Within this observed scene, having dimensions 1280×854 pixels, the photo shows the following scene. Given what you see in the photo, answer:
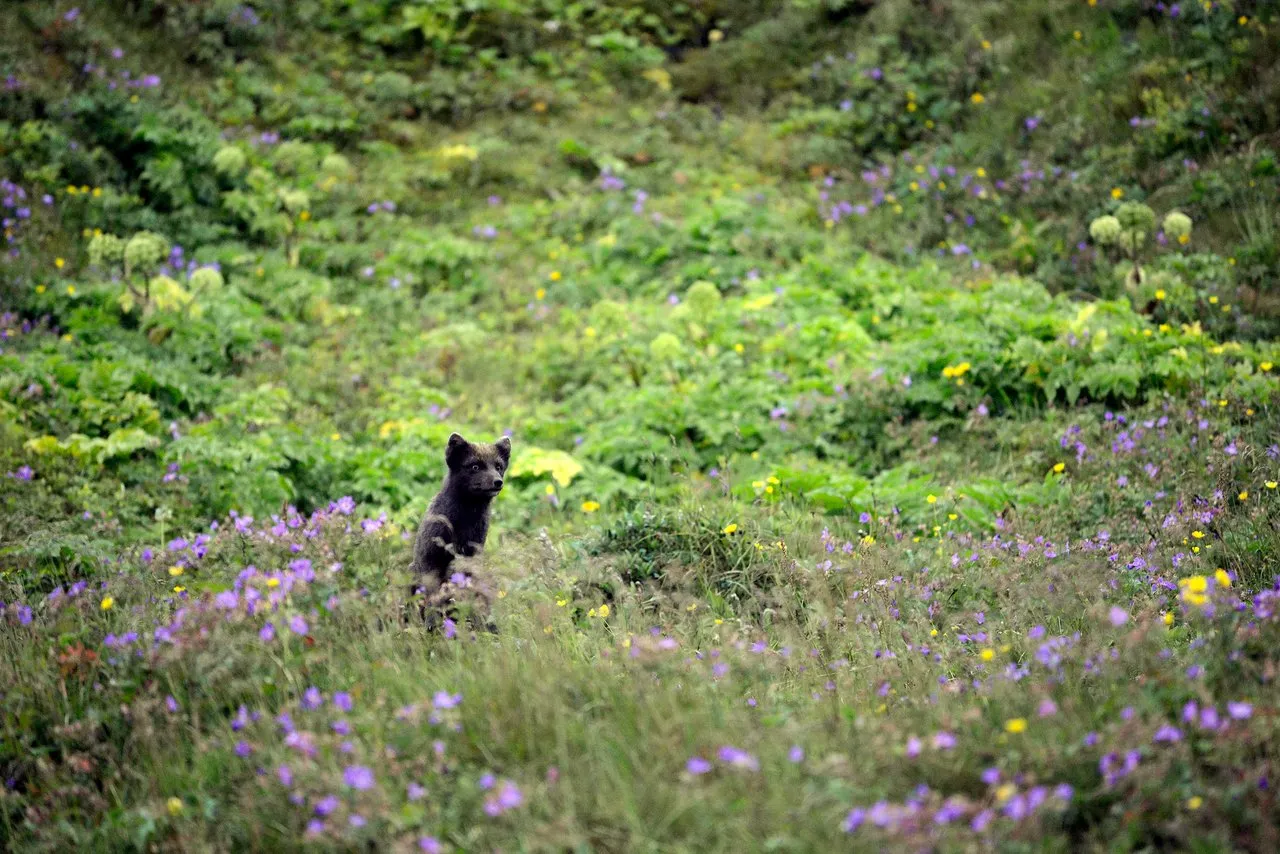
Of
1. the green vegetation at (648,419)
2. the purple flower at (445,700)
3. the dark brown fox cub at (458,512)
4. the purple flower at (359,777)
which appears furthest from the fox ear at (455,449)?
the purple flower at (359,777)

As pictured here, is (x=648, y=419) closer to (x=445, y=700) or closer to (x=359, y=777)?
(x=445, y=700)

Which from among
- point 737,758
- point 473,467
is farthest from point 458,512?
point 737,758

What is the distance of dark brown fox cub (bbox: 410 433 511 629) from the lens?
192 inches

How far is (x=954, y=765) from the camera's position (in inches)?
124

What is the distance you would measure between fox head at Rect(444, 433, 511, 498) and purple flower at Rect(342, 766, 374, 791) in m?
1.95

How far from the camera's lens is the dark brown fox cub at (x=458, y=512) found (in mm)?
4875

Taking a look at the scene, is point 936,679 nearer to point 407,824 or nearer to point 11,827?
point 407,824

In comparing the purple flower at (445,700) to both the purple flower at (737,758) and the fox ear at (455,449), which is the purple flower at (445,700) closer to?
the purple flower at (737,758)

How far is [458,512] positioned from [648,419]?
9.89 feet

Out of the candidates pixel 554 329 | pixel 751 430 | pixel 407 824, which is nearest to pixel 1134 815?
pixel 407 824

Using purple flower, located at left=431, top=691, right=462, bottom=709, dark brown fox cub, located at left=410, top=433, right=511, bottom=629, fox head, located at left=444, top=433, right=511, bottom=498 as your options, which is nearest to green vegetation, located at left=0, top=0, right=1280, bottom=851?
purple flower, located at left=431, top=691, right=462, bottom=709

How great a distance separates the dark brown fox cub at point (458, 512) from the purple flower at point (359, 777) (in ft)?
5.23

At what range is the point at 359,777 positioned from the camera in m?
3.04

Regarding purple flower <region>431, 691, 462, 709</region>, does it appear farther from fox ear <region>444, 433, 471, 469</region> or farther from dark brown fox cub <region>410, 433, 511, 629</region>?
fox ear <region>444, 433, 471, 469</region>
